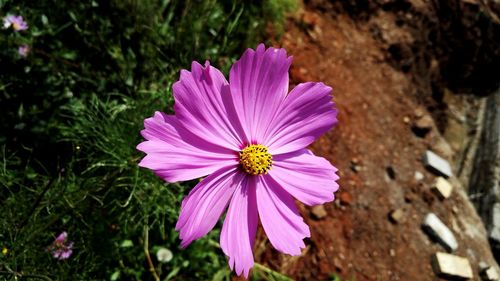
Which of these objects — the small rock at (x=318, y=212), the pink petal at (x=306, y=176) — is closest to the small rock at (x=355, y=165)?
the small rock at (x=318, y=212)

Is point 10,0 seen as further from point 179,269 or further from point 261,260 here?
point 261,260

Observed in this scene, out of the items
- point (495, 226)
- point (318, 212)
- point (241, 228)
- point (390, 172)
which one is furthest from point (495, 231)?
point (241, 228)

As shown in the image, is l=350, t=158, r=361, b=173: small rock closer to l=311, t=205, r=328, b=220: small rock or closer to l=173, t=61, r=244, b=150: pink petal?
l=311, t=205, r=328, b=220: small rock

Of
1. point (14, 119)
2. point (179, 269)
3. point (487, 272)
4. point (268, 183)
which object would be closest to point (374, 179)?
point (487, 272)

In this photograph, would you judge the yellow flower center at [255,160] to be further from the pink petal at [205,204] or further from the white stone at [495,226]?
the white stone at [495,226]

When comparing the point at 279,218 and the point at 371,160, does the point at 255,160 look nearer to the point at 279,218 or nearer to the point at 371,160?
the point at 279,218
